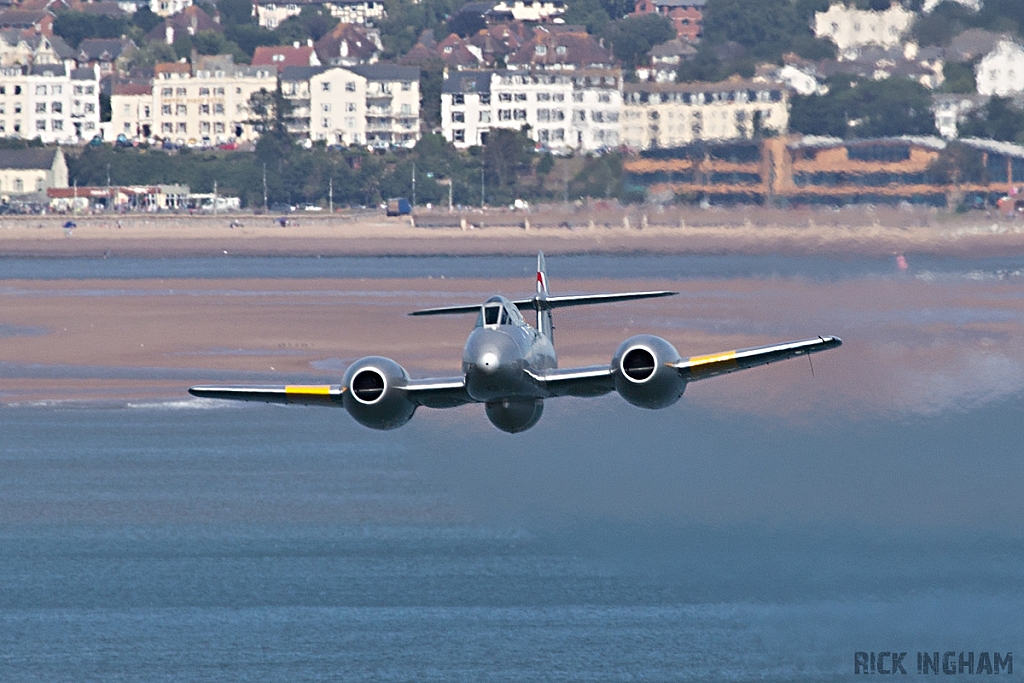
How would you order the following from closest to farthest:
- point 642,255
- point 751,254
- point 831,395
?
point 831,395 < point 751,254 < point 642,255

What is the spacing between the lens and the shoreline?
136m

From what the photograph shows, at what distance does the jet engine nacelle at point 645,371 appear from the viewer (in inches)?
1359

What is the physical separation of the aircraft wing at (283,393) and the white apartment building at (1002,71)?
12427 centimetres

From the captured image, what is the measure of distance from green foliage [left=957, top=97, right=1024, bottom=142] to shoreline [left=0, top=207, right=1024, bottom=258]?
26.7ft

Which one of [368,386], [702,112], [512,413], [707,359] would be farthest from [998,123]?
[368,386]

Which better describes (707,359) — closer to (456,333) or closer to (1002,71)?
(456,333)

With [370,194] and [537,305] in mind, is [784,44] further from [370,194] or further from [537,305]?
[537,305]

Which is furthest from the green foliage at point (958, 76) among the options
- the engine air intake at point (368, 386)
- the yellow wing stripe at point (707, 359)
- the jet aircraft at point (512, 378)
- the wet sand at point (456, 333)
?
the engine air intake at point (368, 386)

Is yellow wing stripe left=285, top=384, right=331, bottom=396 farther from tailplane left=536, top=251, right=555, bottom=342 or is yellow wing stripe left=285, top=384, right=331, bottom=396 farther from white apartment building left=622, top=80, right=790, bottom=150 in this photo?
white apartment building left=622, top=80, right=790, bottom=150

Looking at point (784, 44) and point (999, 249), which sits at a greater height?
point (784, 44)

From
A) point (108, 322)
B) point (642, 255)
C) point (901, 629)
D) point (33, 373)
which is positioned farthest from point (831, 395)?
point (642, 255)

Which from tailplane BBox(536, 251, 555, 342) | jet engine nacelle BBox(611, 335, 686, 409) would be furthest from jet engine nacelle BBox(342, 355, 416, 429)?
tailplane BBox(536, 251, 555, 342)

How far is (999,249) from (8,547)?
109m

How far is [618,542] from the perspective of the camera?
169 feet
